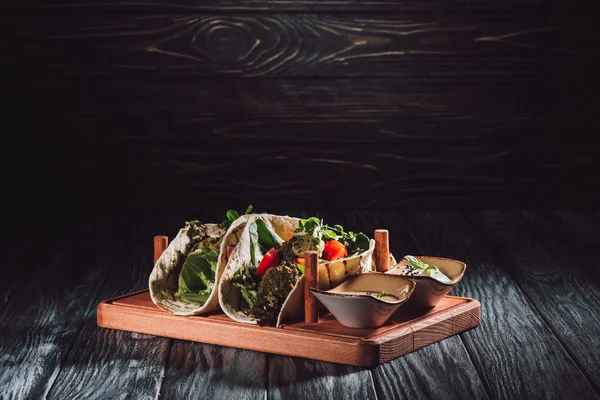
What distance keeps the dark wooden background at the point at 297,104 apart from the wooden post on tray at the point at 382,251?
66.9 inches

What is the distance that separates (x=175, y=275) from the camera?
2160mm

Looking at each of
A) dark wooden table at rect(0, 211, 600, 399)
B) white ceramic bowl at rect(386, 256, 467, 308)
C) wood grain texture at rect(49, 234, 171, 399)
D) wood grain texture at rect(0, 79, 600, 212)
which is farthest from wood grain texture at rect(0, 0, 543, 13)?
white ceramic bowl at rect(386, 256, 467, 308)

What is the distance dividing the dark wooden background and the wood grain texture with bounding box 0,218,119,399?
2.01 feet

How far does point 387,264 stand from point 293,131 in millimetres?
1722

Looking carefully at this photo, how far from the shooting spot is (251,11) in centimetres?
377

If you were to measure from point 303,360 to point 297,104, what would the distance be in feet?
6.73

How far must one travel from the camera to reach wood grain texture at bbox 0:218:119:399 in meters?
1.90

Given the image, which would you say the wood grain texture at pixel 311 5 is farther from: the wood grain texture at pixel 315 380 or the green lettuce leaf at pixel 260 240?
the wood grain texture at pixel 315 380

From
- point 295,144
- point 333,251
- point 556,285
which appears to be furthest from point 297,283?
point 295,144

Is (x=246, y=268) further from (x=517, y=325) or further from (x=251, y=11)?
(x=251, y=11)

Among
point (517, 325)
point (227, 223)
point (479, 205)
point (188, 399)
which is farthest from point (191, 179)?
point (188, 399)

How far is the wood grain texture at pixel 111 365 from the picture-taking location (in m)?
1.79

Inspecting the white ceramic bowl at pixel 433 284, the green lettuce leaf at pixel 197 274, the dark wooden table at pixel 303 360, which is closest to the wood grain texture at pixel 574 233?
the dark wooden table at pixel 303 360

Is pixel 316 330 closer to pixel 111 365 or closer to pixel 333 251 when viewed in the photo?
pixel 333 251
